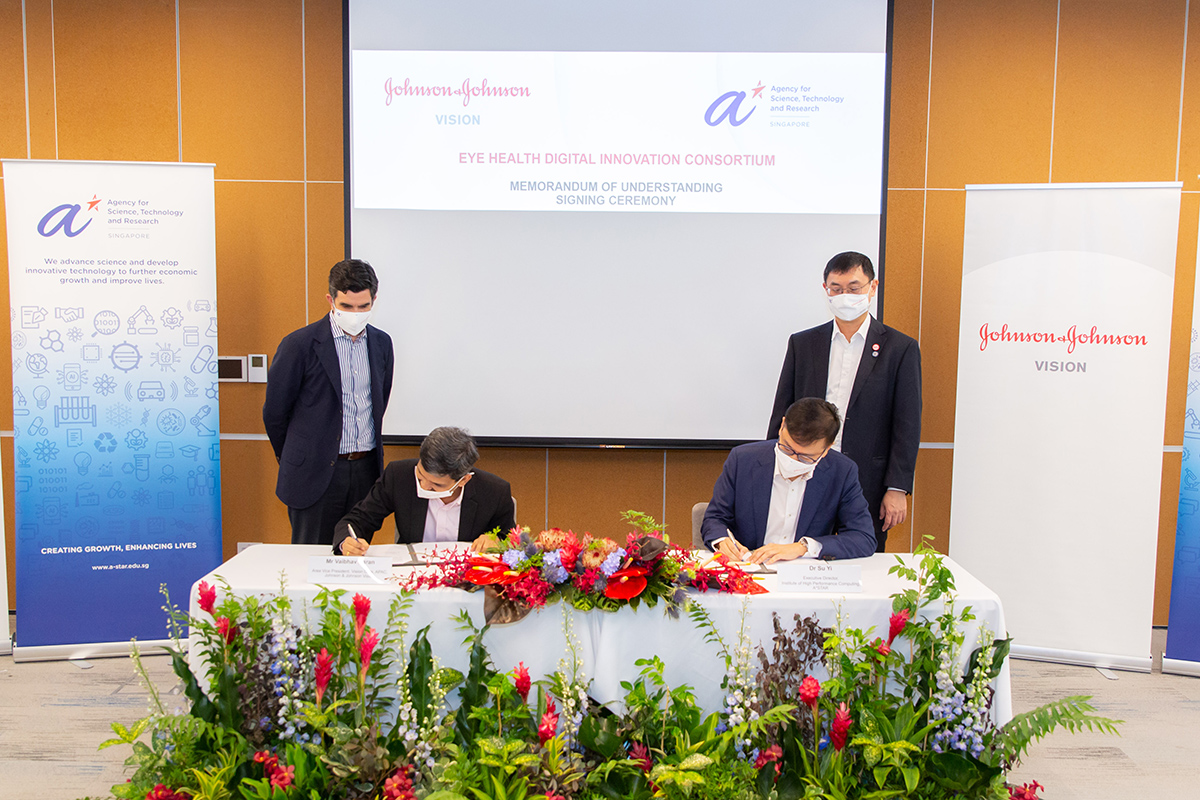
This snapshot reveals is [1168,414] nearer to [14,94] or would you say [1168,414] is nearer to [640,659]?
[640,659]

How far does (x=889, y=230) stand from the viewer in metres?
3.99

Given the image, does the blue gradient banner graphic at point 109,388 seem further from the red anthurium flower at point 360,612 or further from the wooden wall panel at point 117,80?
the red anthurium flower at point 360,612

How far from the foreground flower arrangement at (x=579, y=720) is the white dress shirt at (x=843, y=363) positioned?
134 cm

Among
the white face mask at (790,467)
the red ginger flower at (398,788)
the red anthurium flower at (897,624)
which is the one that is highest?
the white face mask at (790,467)

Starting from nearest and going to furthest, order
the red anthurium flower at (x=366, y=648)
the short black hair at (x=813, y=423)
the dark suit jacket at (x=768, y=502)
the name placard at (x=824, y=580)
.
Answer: the red anthurium flower at (x=366, y=648) → the name placard at (x=824, y=580) → the short black hair at (x=813, y=423) → the dark suit jacket at (x=768, y=502)

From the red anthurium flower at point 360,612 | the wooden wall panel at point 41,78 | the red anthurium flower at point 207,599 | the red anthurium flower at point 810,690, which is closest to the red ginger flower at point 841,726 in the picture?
the red anthurium flower at point 810,690

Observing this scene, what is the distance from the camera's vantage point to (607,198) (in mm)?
3811

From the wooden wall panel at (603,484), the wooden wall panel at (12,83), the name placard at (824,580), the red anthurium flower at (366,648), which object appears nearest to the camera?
the red anthurium flower at (366,648)

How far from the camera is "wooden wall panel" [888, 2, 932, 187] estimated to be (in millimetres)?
3885

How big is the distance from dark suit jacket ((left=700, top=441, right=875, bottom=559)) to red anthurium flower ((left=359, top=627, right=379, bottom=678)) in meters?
1.13

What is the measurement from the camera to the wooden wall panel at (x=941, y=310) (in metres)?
3.98

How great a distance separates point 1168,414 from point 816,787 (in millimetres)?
3240

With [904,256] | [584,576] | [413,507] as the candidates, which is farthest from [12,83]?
[904,256]

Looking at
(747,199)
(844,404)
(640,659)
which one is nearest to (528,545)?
(640,659)
